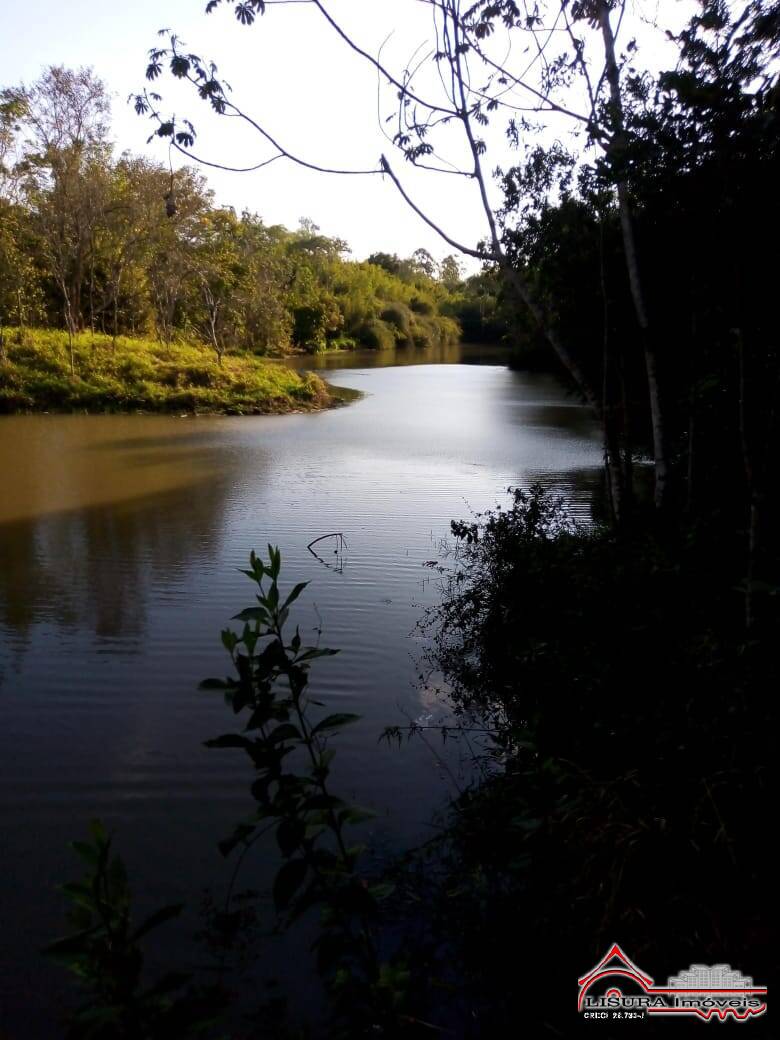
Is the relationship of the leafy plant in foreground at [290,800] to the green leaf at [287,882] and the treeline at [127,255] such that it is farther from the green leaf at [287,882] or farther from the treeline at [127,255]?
the treeline at [127,255]

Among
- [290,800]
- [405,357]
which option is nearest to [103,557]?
[290,800]

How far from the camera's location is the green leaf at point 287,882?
4.56 ft

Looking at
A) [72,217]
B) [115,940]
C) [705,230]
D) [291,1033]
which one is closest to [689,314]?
[705,230]

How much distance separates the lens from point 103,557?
6.97 m

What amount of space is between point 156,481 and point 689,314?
731 centimetres

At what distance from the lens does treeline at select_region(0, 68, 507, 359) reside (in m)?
19.7

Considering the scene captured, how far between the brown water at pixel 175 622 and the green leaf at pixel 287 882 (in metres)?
1.25

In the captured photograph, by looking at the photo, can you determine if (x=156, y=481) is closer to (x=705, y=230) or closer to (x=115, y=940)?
(x=705, y=230)

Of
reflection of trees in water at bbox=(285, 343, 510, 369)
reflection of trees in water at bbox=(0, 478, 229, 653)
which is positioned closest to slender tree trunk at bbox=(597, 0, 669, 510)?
reflection of trees in water at bbox=(0, 478, 229, 653)

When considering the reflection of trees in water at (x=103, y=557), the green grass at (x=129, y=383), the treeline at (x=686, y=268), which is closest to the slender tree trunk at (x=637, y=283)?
the treeline at (x=686, y=268)

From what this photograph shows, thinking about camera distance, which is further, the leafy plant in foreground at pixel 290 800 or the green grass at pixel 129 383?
the green grass at pixel 129 383

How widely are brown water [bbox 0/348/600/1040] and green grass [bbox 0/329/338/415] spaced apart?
12.3ft

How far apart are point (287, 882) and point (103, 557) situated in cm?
601

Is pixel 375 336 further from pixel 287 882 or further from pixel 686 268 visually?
pixel 287 882
